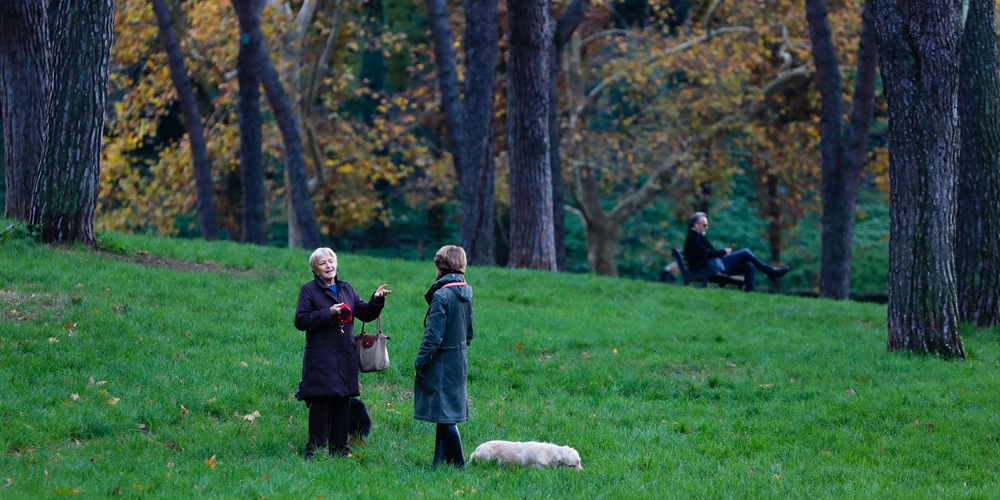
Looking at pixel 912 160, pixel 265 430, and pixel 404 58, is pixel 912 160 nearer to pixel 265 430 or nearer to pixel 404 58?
pixel 265 430

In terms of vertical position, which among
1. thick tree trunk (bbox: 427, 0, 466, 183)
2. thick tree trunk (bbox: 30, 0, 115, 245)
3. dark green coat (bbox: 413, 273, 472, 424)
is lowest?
dark green coat (bbox: 413, 273, 472, 424)

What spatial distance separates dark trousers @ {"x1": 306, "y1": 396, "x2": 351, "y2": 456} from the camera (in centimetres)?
678

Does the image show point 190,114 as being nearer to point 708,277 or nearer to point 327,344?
point 708,277

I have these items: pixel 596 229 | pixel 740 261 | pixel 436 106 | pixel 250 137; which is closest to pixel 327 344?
pixel 740 261

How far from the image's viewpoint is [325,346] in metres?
6.62

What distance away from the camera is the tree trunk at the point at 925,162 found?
1030 centimetres

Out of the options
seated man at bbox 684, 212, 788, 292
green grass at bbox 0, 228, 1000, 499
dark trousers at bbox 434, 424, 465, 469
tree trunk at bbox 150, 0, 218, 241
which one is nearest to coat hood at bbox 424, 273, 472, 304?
dark trousers at bbox 434, 424, 465, 469

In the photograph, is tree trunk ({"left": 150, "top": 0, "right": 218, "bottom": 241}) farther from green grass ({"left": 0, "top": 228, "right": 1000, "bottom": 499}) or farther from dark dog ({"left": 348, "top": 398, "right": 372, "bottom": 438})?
dark dog ({"left": 348, "top": 398, "right": 372, "bottom": 438})

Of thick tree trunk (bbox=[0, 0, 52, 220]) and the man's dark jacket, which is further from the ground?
thick tree trunk (bbox=[0, 0, 52, 220])

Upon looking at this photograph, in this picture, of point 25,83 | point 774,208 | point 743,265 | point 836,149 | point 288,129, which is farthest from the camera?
point 774,208

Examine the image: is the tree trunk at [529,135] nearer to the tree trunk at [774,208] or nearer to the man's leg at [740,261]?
the man's leg at [740,261]

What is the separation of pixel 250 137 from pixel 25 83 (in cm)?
562

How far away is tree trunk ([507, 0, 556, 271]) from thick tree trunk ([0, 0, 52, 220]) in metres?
7.14

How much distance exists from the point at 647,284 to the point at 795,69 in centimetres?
1167
